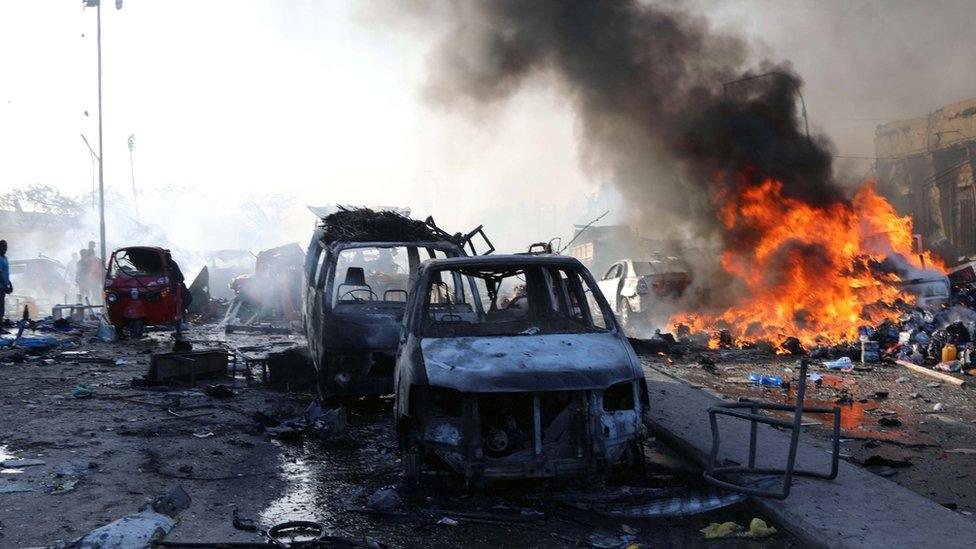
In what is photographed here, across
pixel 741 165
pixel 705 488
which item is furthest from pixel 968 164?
pixel 705 488

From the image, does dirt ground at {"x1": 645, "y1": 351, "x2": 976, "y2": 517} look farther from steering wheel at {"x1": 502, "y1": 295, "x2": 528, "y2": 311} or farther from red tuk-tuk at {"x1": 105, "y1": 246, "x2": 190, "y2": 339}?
red tuk-tuk at {"x1": 105, "y1": 246, "x2": 190, "y2": 339}

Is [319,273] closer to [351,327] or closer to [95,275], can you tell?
[351,327]

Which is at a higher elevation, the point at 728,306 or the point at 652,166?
the point at 652,166

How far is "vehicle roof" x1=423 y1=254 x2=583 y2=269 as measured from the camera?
564 cm

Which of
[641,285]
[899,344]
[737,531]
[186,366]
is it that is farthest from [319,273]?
[899,344]

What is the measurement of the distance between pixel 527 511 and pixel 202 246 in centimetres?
5011

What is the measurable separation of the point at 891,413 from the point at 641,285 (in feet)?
24.7

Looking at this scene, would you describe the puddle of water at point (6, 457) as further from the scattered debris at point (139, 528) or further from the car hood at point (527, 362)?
the car hood at point (527, 362)

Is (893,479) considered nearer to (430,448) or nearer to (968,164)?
(430,448)

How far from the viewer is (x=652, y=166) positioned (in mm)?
20062

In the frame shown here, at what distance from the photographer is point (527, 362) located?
4.57 metres

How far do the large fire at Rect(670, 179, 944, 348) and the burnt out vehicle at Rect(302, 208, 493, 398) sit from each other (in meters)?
7.36

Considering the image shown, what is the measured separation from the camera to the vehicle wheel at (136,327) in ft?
46.1

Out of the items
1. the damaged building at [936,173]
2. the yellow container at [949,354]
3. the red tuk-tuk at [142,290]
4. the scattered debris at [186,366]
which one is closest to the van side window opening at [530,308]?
the scattered debris at [186,366]
